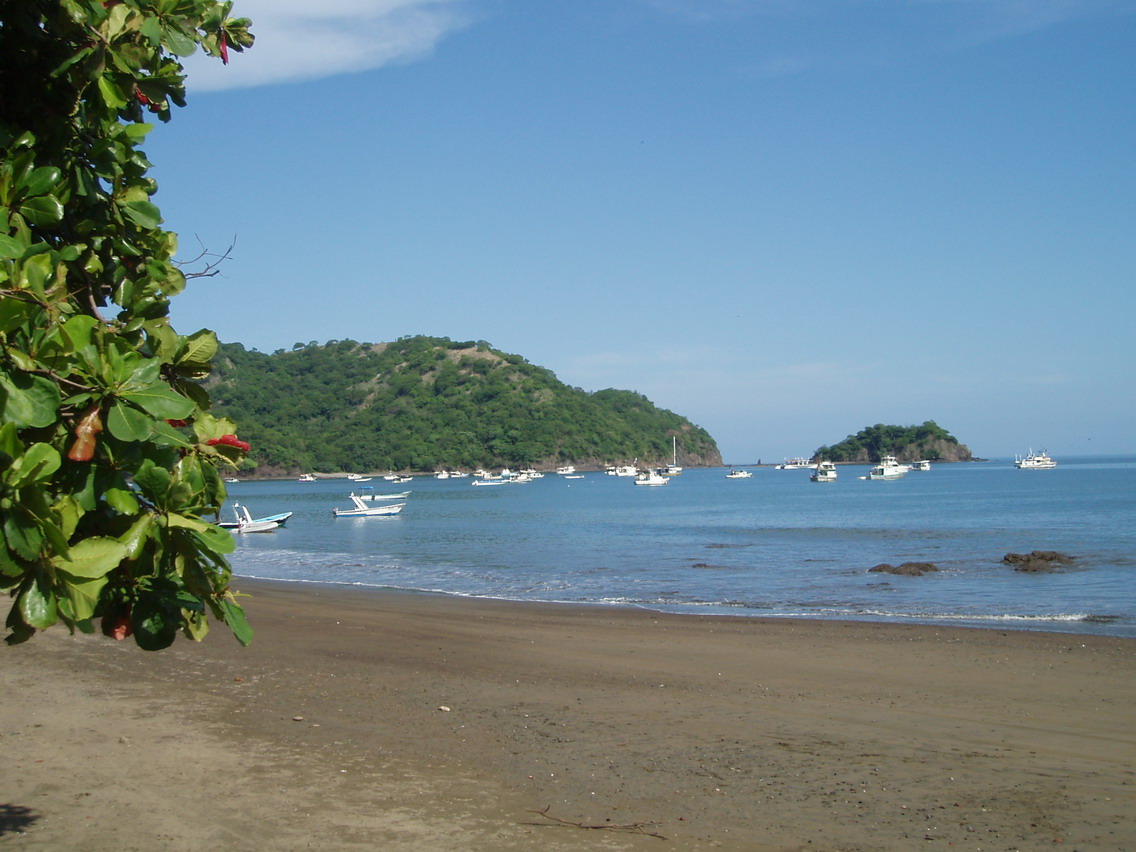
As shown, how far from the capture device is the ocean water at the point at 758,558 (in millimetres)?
21781

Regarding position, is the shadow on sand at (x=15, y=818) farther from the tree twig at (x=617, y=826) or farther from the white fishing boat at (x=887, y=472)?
the white fishing boat at (x=887, y=472)

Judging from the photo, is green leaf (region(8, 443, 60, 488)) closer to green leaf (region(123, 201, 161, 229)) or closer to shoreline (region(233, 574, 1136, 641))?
green leaf (region(123, 201, 161, 229))

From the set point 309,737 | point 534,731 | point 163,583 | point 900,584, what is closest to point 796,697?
point 534,731

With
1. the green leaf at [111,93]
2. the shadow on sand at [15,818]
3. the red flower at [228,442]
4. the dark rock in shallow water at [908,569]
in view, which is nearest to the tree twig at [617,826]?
the shadow on sand at [15,818]

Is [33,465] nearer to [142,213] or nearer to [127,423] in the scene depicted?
[127,423]

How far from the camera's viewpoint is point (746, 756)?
8352 millimetres

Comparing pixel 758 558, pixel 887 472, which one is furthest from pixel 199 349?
pixel 887 472

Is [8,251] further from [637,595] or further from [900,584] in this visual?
[900,584]

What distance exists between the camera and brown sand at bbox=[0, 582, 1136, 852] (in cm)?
631

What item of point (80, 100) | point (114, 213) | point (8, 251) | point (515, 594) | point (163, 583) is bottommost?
point (515, 594)

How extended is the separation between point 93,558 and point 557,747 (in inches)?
249

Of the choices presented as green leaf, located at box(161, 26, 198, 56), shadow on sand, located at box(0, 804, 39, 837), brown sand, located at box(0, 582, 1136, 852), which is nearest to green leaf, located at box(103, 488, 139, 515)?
green leaf, located at box(161, 26, 198, 56)

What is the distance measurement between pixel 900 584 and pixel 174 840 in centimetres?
2288

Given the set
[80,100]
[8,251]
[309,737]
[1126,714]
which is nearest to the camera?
[8,251]
